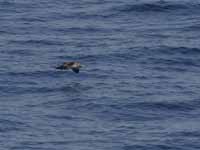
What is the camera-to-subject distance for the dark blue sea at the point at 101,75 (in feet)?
219

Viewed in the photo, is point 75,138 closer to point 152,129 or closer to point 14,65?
point 152,129

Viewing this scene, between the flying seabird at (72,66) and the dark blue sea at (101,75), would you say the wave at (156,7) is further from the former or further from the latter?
the flying seabird at (72,66)

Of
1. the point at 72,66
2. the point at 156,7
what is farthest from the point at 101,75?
the point at 156,7

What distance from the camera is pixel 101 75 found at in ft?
250

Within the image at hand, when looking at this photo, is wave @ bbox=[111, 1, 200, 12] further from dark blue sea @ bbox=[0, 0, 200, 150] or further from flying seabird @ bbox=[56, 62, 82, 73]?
flying seabird @ bbox=[56, 62, 82, 73]

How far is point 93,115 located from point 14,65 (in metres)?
9.99

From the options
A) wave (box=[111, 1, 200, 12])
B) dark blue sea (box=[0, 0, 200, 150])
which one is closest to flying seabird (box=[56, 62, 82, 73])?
dark blue sea (box=[0, 0, 200, 150])

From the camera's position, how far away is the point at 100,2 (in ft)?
307

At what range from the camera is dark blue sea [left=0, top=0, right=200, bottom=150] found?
66625 millimetres

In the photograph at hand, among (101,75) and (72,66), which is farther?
(101,75)

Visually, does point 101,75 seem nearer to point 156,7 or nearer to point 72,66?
point 72,66

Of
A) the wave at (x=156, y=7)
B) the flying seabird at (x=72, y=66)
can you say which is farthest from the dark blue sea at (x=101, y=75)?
the flying seabird at (x=72, y=66)

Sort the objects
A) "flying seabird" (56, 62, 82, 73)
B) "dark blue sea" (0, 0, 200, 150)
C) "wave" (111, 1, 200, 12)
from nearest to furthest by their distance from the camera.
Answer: "dark blue sea" (0, 0, 200, 150), "flying seabird" (56, 62, 82, 73), "wave" (111, 1, 200, 12)

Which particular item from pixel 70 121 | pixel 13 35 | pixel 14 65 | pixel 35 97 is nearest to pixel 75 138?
pixel 70 121
